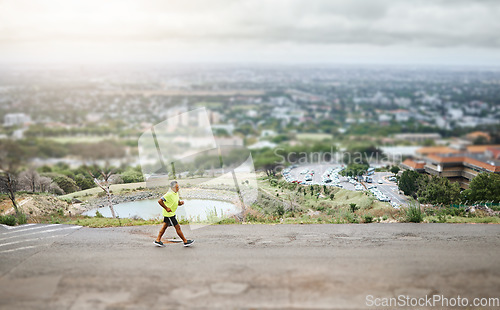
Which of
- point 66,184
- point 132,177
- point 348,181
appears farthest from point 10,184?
point 348,181

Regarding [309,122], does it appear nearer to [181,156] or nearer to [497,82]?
[497,82]

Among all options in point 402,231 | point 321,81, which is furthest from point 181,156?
point 321,81

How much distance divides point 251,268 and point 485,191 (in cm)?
561

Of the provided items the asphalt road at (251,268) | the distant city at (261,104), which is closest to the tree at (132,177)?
the asphalt road at (251,268)

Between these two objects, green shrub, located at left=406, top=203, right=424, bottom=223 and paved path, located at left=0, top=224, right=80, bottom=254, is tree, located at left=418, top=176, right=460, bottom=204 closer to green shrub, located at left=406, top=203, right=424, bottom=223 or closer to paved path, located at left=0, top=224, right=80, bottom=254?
green shrub, located at left=406, top=203, right=424, bottom=223

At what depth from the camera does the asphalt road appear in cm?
354

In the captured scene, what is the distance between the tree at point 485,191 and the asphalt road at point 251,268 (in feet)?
7.10

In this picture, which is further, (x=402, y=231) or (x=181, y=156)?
(x=181, y=156)

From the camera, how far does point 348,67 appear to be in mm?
111312

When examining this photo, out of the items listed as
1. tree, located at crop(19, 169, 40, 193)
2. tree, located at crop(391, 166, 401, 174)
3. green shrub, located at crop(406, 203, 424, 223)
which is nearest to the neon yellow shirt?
green shrub, located at crop(406, 203, 424, 223)

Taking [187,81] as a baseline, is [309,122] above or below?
below

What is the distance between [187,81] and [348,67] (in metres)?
50.6

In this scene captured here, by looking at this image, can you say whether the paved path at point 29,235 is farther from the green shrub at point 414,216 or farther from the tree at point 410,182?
the tree at point 410,182

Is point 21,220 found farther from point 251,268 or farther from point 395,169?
point 395,169
